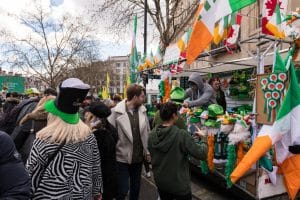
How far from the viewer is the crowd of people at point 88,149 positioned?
2.49 m

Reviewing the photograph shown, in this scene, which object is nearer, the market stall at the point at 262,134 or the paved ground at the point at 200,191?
the market stall at the point at 262,134

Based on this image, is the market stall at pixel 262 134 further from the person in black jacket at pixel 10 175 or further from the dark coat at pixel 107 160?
the person in black jacket at pixel 10 175

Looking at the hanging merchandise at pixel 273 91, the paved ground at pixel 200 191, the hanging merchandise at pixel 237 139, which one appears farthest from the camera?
the paved ground at pixel 200 191


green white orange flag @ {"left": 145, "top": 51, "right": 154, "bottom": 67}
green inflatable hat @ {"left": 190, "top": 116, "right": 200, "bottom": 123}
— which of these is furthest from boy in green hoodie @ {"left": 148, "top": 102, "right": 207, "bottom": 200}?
green white orange flag @ {"left": 145, "top": 51, "right": 154, "bottom": 67}

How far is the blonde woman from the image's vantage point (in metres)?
2.50

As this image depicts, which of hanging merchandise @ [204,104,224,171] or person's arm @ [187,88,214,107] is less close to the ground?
person's arm @ [187,88,214,107]

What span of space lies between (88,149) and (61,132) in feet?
0.95

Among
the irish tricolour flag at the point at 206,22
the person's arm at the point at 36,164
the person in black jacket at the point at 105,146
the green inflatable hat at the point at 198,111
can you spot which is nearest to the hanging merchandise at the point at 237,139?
the irish tricolour flag at the point at 206,22

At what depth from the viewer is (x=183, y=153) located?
143 inches

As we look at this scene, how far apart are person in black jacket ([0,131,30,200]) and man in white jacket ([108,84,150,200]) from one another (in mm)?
2687

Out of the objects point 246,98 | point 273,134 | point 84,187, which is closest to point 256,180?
point 273,134

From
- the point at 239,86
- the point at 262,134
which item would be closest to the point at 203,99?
the point at 262,134

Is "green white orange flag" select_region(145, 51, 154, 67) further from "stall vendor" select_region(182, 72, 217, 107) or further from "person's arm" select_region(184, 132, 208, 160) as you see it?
"person's arm" select_region(184, 132, 208, 160)

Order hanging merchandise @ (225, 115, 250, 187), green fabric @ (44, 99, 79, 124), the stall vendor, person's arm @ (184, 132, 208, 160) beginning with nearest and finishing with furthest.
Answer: green fabric @ (44, 99, 79, 124) → person's arm @ (184, 132, 208, 160) → hanging merchandise @ (225, 115, 250, 187) → the stall vendor
